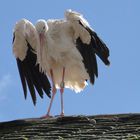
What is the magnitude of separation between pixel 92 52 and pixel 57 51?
62cm

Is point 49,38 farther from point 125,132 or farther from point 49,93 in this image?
point 125,132

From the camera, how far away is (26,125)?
6352mm

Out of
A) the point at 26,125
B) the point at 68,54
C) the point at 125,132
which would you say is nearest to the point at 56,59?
the point at 68,54

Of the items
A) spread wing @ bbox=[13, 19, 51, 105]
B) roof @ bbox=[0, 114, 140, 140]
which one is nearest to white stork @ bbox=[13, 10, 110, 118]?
spread wing @ bbox=[13, 19, 51, 105]

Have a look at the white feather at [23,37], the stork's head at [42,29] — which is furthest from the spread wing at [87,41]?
the white feather at [23,37]

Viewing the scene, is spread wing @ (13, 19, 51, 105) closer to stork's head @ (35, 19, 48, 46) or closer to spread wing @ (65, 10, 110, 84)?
stork's head @ (35, 19, 48, 46)

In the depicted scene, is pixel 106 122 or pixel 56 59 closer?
pixel 106 122

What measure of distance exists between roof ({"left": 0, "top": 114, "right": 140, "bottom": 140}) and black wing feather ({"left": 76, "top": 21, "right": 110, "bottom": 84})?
3.65 meters

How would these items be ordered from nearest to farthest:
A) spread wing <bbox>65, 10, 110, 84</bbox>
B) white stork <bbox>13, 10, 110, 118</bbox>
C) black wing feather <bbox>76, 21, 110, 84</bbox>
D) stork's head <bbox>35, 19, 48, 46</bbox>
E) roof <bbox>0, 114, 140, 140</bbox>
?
roof <bbox>0, 114, 140, 140</bbox> < black wing feather <bbox>76, 21, 110, 84</bbox> < spread wing <bbox>65, 10, 110, 84</bbox> < white stork <bbox>13, 10, 110, 118</bbox> < stork's head <bbox>35, 19, 48, 46</bbox>

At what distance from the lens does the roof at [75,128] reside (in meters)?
5.62

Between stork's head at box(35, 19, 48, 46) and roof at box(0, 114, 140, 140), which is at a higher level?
stork's head at box(35, 19, 48, 46)

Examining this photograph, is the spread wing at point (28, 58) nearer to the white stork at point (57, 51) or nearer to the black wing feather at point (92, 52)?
the white stork at point (57, 51)

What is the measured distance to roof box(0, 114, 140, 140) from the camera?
562 cm

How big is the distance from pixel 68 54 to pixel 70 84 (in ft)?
2.37
